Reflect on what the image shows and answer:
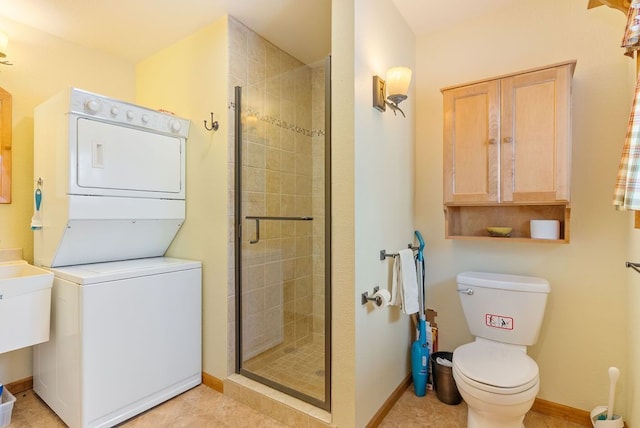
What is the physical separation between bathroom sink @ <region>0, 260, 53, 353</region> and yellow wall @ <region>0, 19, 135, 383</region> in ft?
1.85

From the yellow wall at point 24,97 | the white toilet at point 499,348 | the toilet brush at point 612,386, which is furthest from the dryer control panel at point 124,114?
the toilet brush at point 612,386

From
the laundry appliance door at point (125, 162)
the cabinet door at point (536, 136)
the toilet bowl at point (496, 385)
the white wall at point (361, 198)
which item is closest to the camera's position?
the toilet bowl at point (496, 385)

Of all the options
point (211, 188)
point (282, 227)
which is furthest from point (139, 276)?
point (282, 227)

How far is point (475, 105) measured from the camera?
1.89 m

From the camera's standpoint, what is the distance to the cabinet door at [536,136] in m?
1.65

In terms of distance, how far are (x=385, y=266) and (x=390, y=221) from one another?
276 mm

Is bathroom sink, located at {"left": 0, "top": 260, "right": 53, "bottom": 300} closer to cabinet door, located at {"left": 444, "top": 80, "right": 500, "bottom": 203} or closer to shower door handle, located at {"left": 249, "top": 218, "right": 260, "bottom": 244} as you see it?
shower door handle, located at {"left": 249, "top": 218, "right": 260, "bottom": 244}

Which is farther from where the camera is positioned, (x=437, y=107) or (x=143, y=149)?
(x=437, y=107)

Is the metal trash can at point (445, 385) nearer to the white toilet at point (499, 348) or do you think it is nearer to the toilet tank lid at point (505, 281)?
the white toilet at point (499, 348)

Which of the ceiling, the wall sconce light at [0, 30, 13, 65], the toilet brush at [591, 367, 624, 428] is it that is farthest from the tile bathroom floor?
the ceiling

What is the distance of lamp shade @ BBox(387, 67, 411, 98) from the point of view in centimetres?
165

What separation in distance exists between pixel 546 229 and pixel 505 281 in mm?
368

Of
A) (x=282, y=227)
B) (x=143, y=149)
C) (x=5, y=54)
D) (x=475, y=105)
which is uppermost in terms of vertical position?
(x=5, y=54)

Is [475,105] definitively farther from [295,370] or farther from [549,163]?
[295,370]
